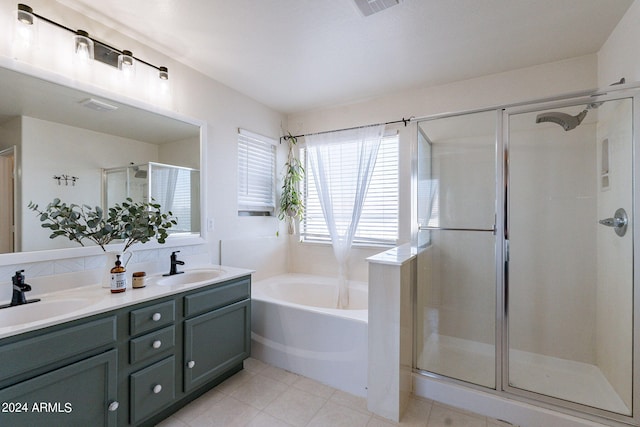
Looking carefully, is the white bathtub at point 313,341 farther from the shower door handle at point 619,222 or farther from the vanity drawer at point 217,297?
the shower door handle at point 619,222

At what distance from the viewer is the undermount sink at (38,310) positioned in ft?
4.27

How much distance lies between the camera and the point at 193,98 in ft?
7.81

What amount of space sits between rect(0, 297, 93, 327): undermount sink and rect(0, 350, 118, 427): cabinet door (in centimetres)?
34

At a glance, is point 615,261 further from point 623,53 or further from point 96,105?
point 96,105

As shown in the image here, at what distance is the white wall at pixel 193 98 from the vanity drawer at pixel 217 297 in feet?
1.93

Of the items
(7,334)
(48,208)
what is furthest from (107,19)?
(7,334)

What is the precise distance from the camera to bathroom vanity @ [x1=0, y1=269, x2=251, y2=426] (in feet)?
3.67

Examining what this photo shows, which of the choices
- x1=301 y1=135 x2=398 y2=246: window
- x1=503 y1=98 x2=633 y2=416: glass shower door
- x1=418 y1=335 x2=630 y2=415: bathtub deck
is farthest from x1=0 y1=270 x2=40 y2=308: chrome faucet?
x1=503 y1=98 x2=633 y2=416: glass shower door

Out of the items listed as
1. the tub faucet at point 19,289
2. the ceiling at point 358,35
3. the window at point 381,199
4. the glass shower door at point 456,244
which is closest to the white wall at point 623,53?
the ceiling at point 358,35

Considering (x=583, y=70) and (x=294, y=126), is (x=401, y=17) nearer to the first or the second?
(x=583, y=70)

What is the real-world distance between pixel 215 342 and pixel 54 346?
904 millimetres

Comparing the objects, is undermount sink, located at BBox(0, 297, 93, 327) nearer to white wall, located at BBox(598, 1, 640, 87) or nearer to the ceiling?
the ceiling

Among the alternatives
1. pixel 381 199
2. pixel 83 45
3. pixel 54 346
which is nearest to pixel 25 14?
pixel 83 45

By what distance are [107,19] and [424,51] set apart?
2.17m
